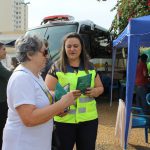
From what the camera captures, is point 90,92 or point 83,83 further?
point 90,92

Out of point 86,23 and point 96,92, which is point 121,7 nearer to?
point 86,23

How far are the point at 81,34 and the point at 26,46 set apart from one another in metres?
6.94

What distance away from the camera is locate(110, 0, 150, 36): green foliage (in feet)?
33.5

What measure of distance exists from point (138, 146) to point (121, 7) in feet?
20.0

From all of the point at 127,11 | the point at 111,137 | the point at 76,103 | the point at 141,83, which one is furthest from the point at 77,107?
the point at 127,11

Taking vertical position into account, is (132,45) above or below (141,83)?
above

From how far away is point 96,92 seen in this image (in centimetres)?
330

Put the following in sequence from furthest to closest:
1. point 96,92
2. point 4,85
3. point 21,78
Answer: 1. point 4,85
2. point 96,92
3. point 21,78

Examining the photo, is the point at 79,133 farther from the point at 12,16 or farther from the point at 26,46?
the point at 12,16

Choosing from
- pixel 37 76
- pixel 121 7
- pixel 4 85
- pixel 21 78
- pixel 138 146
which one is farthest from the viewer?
pixel 121 7

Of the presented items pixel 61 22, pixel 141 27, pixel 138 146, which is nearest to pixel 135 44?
pixel 141 27

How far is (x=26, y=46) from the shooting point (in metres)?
2.41

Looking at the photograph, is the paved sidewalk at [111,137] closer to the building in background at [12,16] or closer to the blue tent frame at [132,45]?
the blue tent frame at [132,45]

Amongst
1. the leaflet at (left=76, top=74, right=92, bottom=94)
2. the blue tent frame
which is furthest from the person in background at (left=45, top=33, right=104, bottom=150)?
the blue tent frame
